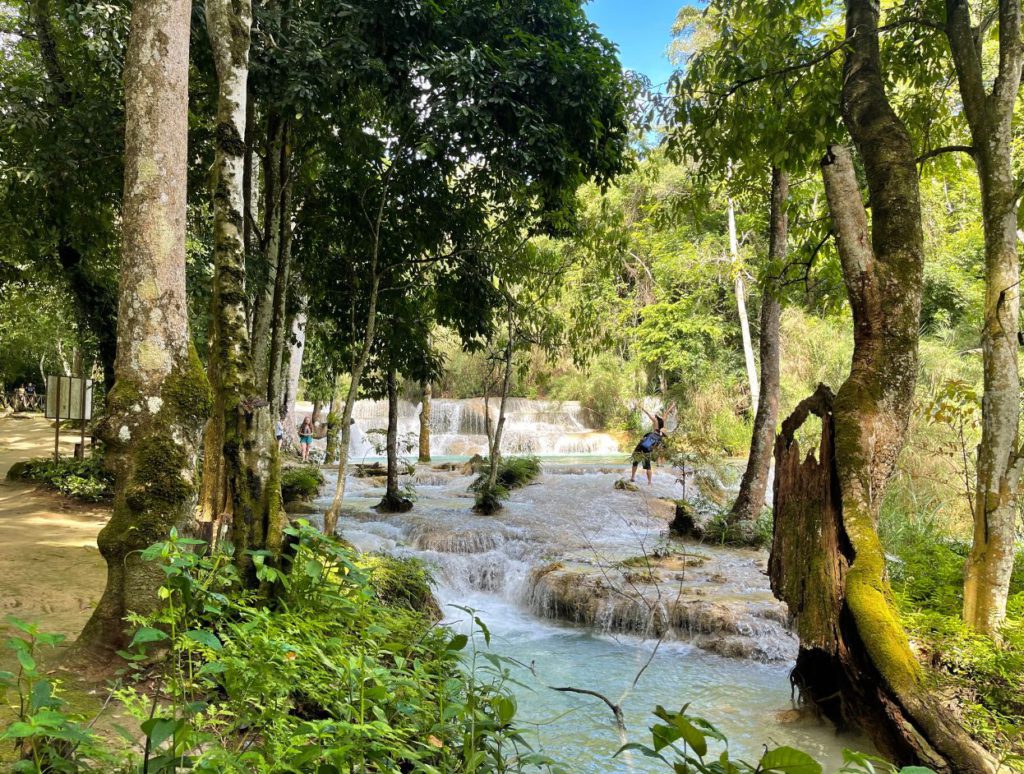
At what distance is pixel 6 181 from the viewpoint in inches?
291

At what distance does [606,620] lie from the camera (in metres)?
7.22

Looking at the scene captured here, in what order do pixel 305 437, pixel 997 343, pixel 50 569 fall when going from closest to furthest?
pixel 997 343 → pixel 50 569 → pixel 305 437

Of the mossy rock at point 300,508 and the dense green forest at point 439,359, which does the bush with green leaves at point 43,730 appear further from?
the mossy rock at point 300,508

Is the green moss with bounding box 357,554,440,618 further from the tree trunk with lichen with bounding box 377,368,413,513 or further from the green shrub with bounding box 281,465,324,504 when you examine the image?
the green shrub with bounding box 281,465,324,504

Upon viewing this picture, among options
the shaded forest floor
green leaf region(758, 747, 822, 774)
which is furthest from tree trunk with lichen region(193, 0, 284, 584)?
green leaf region(758, 747, 822, 774)

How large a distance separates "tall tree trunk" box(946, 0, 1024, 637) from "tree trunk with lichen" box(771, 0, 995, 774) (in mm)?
456

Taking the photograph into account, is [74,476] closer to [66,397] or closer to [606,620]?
[66,397]

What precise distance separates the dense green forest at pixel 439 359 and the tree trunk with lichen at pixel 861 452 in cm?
2

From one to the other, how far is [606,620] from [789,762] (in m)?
6.10

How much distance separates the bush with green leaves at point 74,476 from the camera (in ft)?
30.9

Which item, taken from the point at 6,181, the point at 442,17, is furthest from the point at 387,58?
the point at 6,181

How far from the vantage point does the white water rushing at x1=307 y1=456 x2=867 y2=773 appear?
4621 millimetres

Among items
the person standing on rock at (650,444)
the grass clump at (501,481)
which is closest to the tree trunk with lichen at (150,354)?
the grass clump at (501,481)

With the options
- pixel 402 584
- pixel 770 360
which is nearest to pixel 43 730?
pixel 402 584
